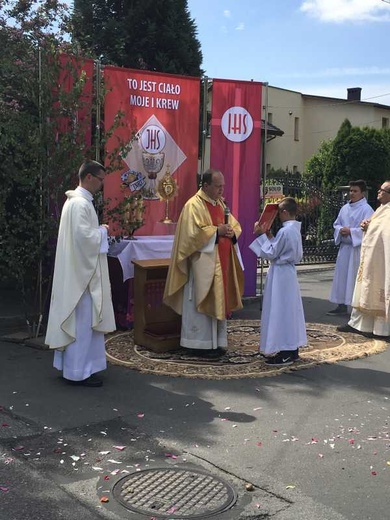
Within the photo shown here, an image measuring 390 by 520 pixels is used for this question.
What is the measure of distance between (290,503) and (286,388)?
2.27 metres

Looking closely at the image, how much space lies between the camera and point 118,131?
8.41 meters

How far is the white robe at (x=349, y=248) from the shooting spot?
893 centimetres

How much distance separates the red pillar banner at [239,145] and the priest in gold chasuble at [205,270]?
111 inches

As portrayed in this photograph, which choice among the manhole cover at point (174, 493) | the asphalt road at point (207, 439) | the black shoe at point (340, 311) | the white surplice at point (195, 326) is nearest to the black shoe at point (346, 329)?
the black shoe at point (340, 311)

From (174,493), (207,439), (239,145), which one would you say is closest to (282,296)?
(207,439)

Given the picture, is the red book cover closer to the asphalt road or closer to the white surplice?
the white surplice

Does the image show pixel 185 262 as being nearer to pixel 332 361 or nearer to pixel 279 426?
pixel 332 361

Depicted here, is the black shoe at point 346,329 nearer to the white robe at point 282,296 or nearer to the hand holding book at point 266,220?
the white robe at point 282,296

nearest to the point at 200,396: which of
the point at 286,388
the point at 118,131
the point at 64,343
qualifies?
the point at 286,388

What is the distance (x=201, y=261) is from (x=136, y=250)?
1689mm

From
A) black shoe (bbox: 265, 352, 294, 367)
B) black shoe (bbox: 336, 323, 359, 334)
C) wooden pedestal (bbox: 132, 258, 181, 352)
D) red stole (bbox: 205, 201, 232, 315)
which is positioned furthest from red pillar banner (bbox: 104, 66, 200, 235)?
black shoe (bbox: 265, 352, 294, 367)

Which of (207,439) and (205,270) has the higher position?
(205,270)

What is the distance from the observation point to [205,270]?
254 inches

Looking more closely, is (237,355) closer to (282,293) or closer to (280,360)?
(280,360)
